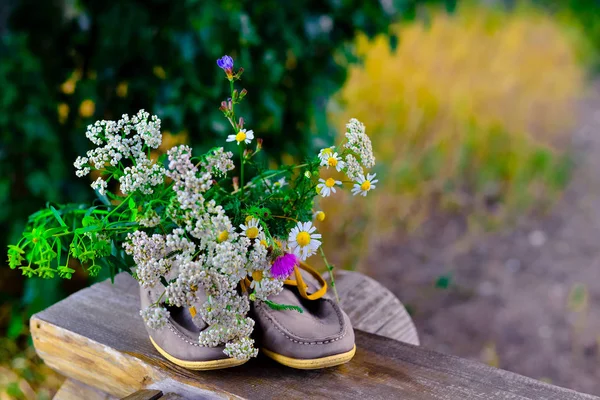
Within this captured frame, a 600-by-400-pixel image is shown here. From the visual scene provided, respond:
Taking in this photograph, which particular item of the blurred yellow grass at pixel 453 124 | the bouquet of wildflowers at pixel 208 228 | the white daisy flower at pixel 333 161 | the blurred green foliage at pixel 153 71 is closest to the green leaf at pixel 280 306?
the bouquet of wildflowers at pixel 208 228

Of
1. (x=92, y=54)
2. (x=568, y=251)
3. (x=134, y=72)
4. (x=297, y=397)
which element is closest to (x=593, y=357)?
(x=568, y=251)

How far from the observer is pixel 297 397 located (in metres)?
1.10

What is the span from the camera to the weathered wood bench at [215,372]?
1.12 m

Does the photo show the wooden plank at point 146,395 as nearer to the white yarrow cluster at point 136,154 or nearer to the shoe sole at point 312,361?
the shoe sole at point 312,361

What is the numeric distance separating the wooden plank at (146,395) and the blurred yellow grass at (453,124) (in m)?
1.61

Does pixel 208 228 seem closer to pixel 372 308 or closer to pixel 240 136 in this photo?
pixel 240 136

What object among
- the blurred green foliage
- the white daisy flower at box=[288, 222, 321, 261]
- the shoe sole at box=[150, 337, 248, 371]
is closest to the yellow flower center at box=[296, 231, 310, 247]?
the white daisy flower at box=[288, 222, 321, 261]

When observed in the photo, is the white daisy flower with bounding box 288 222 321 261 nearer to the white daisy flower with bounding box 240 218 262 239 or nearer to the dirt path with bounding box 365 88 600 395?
the white daisy flower with bounding box 240 218 262 239

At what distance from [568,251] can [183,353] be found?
2629 millimetres

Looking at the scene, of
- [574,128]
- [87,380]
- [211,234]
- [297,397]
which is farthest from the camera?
[574,128]

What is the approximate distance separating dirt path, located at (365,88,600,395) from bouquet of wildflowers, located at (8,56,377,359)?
1642 mm

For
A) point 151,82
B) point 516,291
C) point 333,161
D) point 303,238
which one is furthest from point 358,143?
point 516,291

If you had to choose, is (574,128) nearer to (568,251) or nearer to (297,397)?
(568,251)

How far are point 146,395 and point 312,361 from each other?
29 cm
